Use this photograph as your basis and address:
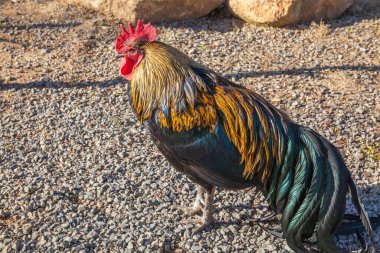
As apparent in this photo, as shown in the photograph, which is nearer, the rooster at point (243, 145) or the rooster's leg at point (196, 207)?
the rooster at point (243, 145)

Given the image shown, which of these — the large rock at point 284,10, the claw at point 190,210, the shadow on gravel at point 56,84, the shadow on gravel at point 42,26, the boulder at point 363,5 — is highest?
the boulder at point 363,5

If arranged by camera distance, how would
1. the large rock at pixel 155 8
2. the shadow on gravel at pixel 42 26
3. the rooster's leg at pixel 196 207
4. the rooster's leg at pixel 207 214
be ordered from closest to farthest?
the rooster's leg at pixel 207 214 < the rooster's leg at pixel 196 207 < the shadow on gravel at pixel 42 26 < the large rock at pixel 155 8

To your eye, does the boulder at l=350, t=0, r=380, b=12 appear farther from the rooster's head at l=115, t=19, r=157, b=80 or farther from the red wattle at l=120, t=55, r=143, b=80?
the red wattle at l=120, t=55, r=143, b=80

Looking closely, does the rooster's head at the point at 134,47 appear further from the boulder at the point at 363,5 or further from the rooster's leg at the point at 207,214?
the boulder at the point at 363,5

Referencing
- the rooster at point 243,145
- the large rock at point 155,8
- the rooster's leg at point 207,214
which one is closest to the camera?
the rooster at point 243,145

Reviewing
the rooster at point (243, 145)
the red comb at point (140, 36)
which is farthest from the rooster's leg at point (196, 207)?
the red comb at point (140, 36)

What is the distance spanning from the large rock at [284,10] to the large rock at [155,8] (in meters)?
0.48

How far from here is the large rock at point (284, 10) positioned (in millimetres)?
8992

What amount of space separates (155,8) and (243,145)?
5.02m

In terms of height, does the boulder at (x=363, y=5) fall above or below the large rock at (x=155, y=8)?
above

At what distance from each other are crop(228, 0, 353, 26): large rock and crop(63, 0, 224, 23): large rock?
480 millimetres

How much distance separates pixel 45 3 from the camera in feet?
31.6

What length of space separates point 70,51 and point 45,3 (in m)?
1.68

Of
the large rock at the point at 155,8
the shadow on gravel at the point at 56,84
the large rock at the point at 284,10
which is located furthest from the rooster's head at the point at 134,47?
the large rock at the point at 284,10
